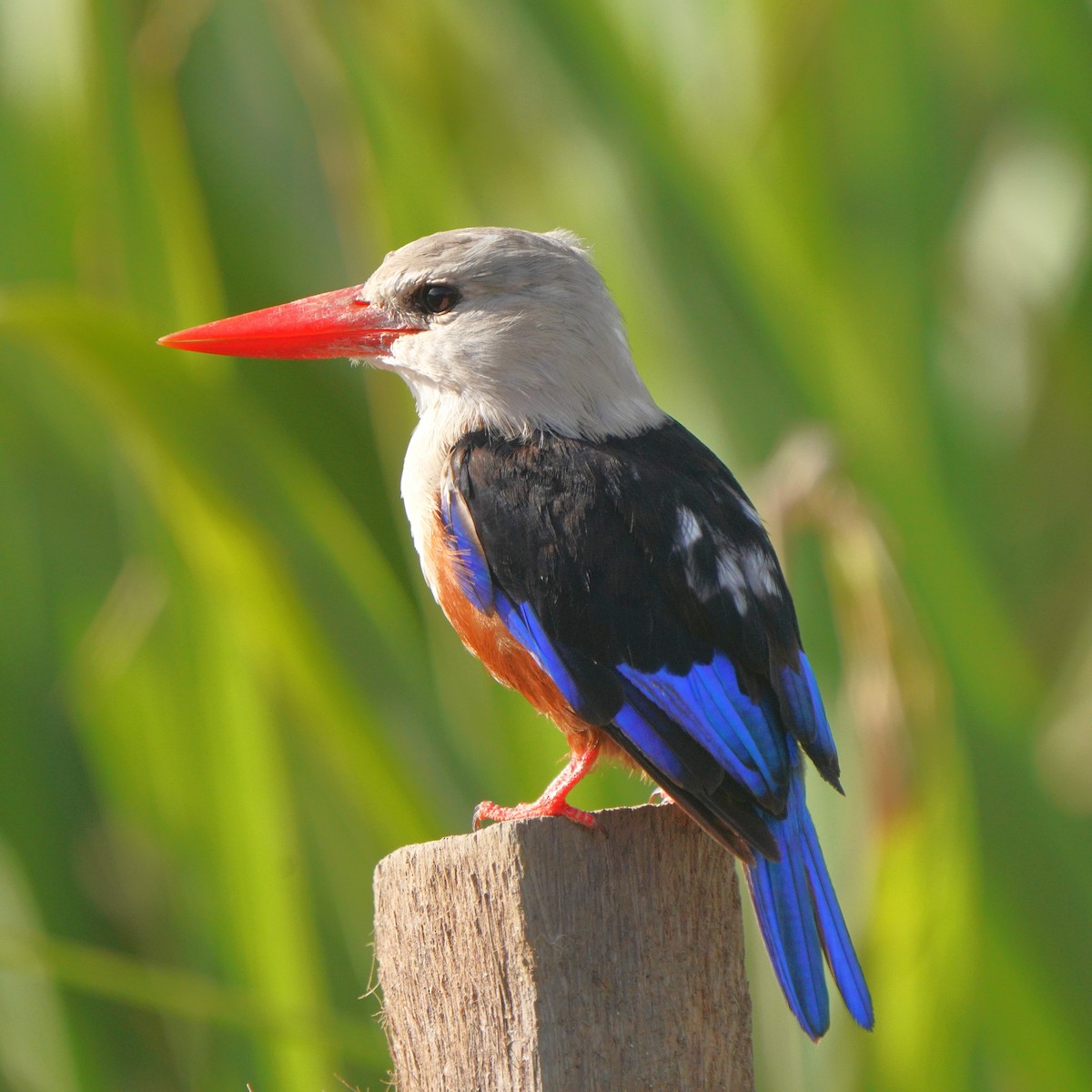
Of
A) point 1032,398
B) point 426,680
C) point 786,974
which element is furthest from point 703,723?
point 1032,398

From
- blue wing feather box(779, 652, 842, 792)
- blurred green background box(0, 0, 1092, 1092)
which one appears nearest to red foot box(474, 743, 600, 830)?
blue wing feather box(779, 652, 842, 792)

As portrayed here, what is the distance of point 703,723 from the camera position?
65.7 inches

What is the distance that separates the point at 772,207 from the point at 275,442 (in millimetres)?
1002

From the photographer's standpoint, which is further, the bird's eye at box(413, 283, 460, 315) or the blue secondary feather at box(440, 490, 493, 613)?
the bird's eye at box(413, 283, 460, 315)

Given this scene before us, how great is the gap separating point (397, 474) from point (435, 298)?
1.11 meters

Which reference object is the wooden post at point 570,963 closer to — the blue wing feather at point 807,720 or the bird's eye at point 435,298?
the blue wing feather at point 807,720

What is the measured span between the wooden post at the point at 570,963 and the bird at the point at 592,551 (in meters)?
0.07

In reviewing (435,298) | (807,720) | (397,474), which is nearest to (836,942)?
(807,720)

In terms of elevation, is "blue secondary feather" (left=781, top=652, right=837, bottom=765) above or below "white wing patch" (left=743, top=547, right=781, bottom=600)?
below

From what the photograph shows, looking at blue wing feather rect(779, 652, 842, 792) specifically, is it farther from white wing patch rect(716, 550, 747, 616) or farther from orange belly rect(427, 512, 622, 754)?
orange belly rect(427, 512, 622, 754)

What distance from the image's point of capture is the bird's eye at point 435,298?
2121mm

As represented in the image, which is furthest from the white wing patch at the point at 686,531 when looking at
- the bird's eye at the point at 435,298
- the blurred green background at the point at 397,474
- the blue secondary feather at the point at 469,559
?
the bird's eye at the point at 435,298

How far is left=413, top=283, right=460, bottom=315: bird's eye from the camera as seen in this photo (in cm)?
212

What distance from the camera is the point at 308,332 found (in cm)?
219
